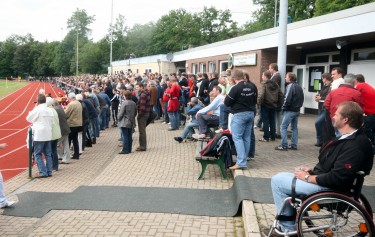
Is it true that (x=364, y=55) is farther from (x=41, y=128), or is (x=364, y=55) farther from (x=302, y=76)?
(x=41, y=128)

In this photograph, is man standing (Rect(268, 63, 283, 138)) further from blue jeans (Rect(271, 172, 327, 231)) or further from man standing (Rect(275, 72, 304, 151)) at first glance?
blue jeans (Rect(271, 172, 327, 231))

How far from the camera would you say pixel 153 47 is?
305ft

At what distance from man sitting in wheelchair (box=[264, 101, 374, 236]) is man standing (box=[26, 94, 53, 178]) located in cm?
656

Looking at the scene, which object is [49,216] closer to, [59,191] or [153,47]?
[59,191]

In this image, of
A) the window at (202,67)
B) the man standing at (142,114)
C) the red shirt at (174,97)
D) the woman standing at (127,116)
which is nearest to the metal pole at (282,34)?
the man standing at (142,114)

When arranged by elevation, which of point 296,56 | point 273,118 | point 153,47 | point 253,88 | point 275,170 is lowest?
point 275,170

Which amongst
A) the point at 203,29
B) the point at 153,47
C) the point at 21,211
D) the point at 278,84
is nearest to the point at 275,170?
the point at 278,84

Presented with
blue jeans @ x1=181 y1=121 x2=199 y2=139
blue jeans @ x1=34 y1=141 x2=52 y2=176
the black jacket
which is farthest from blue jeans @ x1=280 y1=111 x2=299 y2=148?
the black jacket

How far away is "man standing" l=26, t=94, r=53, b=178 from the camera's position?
9469 mm

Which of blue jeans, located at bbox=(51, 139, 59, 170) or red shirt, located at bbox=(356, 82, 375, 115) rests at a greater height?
red shirt, located at bbox=(356, 82, 375, 115)

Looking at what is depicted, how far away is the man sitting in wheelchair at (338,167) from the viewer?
401 centimetres

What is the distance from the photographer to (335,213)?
4141 mm

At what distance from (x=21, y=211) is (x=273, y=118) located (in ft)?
22.8

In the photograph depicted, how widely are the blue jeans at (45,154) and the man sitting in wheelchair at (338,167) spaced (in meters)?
6.74
